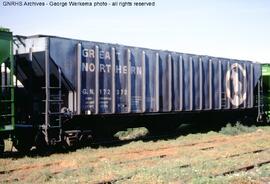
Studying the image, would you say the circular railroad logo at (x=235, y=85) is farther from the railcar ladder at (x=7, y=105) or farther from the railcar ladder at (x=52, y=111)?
the railcar ladder at (x=7, y=105)

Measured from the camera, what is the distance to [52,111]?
43.9 ft

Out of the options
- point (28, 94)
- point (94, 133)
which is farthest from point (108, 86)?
point (28, 94)

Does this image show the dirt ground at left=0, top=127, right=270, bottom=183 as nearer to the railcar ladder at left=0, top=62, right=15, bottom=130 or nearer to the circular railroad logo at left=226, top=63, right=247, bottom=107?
→ the railcar ladder at left=0, top=62, right=15, bottom=130

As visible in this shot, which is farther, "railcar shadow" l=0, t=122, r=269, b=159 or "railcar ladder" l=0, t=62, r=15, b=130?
"railcar shadow" l=0, t=122, r=269, b=159

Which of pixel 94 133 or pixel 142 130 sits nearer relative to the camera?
pixel 94 133

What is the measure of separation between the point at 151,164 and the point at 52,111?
403cm

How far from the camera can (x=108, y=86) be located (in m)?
14.6

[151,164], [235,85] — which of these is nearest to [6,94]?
[151,164]

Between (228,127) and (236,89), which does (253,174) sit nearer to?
(228,127)

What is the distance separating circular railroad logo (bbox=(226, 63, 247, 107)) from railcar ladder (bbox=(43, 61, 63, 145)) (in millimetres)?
9777

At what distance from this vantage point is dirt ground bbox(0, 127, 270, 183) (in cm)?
890

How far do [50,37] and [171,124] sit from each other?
7.56m

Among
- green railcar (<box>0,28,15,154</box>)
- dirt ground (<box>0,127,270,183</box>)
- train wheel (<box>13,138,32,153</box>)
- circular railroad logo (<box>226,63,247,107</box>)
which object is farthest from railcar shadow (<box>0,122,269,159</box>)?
circular railroad logo (<box>226,63,247,107</box>)

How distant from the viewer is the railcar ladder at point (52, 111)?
504 inches
